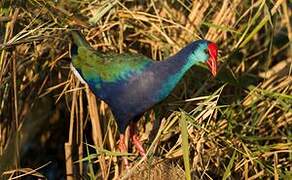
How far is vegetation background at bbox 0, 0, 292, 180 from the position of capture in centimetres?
213

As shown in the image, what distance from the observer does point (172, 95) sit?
2359 millimetres

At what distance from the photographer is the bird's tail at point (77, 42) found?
2.18 metres

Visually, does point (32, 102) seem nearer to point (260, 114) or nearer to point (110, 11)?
point (110, 11)

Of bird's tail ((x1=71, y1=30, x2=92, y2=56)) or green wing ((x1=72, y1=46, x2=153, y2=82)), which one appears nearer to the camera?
green wing ((x1=72, y1=46, x2=153, y2=82))

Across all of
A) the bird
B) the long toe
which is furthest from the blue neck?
the long toe

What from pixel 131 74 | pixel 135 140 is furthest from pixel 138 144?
→ pixel 131 74

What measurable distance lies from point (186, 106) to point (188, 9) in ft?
1.25

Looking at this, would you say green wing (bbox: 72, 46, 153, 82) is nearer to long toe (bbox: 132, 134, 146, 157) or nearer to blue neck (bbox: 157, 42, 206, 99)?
blue neck (bbox: 157, 42, 206, 99)

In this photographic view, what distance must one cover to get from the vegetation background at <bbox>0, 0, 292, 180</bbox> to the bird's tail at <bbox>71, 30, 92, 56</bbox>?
3 centimetres

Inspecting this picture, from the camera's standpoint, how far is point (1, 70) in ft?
7.17

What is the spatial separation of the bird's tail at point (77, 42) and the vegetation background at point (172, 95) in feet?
0.09

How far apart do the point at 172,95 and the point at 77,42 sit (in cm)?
36

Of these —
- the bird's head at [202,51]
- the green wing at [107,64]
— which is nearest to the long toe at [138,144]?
the green wing at [107,64]

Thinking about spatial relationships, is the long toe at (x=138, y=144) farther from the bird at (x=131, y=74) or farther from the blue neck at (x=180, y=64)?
the blue neck at (x=180, y=64)
